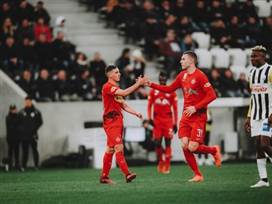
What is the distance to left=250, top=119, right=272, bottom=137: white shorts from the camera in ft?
45.4

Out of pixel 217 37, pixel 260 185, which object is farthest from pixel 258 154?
pixel 217 37

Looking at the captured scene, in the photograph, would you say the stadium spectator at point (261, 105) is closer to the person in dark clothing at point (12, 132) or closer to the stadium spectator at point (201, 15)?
the person in dark clothing at point (12, 132)

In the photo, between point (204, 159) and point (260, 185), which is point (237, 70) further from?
point (260, 185)

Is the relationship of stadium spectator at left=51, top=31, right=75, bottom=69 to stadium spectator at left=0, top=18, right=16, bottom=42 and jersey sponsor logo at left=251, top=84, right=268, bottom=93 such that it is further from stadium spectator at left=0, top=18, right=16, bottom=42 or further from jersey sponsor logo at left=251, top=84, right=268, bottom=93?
jersey sponsor logo at left=251, top=84, right=268, bottom=93

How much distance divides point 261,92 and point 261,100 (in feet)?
0.45

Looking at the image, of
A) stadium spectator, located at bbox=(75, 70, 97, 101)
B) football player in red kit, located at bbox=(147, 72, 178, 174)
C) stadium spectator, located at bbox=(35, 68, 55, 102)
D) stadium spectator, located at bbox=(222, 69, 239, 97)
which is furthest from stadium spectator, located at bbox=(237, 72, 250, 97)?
football player in red kit, located at bbox=(147, 72, 178, 174)

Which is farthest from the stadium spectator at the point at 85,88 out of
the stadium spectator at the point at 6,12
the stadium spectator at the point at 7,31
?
the stadium spectator at the point at 6,12

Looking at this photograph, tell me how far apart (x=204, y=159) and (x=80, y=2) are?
27.7 feet

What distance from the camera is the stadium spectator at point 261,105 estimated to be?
13852 millimetres

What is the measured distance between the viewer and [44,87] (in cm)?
2531

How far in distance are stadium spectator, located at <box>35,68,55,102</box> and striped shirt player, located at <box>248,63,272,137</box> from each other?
1204cm

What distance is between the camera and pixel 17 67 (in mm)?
25797

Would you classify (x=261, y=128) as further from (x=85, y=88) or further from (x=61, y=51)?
(x=61, y=51)

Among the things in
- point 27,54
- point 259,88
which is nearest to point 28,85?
point 27,54
